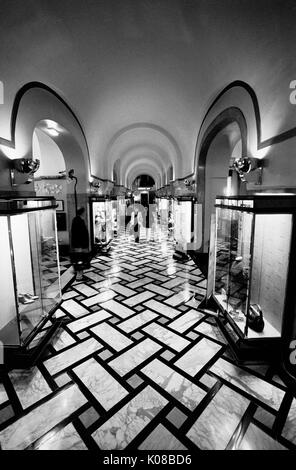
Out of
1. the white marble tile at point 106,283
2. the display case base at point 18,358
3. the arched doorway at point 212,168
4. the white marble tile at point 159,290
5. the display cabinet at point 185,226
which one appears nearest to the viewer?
the display case base at point 18,358

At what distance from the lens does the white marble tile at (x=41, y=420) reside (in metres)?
1.48

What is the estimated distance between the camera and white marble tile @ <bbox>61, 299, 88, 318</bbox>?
3201 mm

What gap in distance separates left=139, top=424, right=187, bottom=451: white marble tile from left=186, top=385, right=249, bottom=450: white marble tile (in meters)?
0.11

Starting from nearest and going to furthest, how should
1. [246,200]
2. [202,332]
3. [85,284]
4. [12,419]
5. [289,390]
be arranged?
1. [12,419]
2. [289,390]
3. [246,200]
4. [202,332]
5. [85,284]

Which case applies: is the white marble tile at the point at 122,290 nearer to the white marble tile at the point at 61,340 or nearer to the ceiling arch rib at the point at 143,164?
the white marble tile at the point at 61,340

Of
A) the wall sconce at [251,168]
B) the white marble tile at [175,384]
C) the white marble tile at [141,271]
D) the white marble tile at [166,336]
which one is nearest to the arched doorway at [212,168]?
the white marble tile at [141,271]

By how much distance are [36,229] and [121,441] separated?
265cm

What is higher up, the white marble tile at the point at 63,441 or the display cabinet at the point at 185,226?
the display cabinet at the point at 185,226

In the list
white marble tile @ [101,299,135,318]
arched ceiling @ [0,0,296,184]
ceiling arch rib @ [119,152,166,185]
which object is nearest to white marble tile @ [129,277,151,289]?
white marble tile @ [101,299,135,318]

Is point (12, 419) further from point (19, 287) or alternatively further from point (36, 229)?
point (36, 229)

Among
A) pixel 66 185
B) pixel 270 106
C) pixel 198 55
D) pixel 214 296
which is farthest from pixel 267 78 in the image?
pixel 66 185

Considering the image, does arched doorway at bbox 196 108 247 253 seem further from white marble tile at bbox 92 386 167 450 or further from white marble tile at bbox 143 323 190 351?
white marble tile at bbox 92 386 167 450

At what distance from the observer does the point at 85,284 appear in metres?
4.31

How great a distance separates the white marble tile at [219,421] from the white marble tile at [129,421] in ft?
1.07
